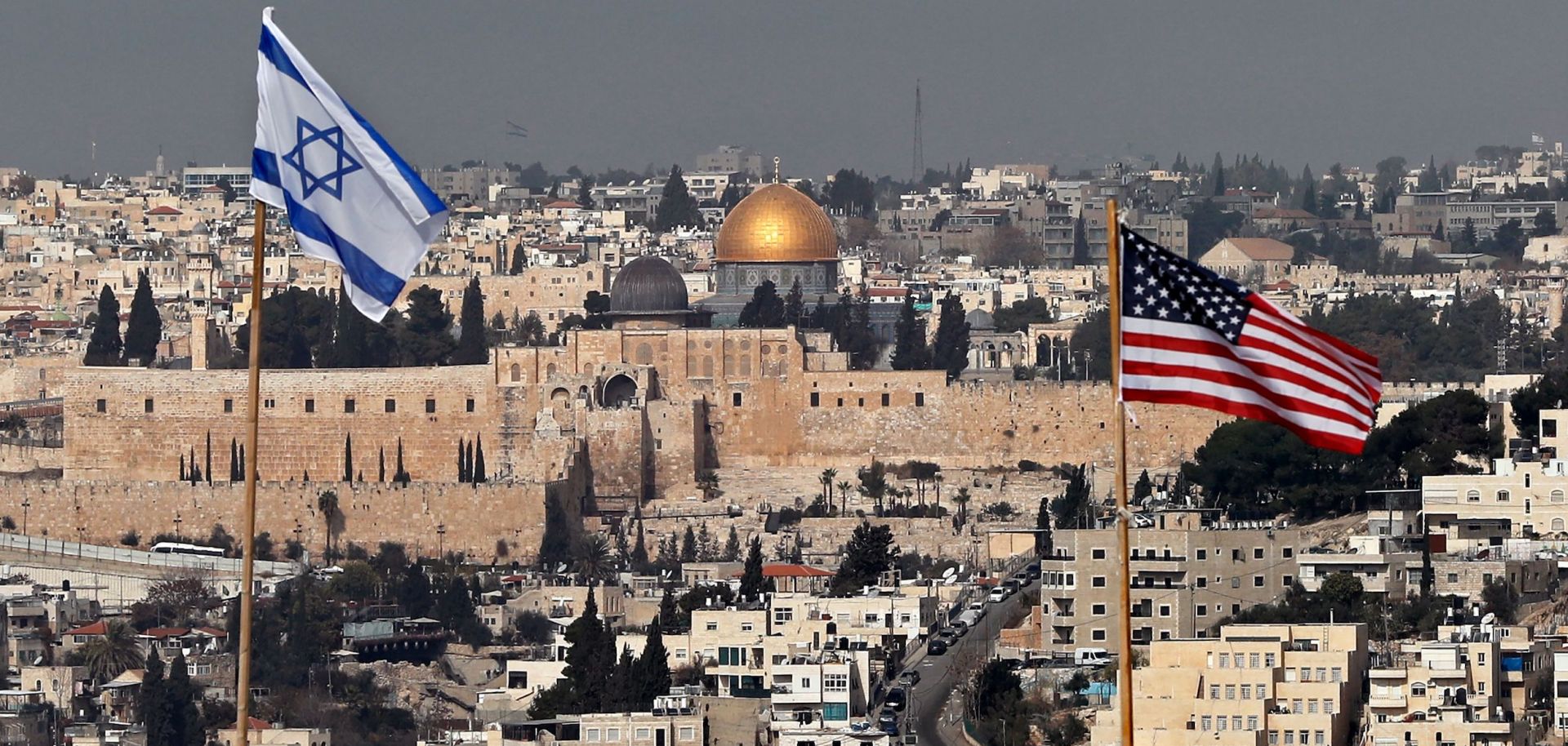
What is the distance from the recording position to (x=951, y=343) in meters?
78.3

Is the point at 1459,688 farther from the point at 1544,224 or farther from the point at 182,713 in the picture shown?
the point at 1544,224

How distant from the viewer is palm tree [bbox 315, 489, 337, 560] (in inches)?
2672

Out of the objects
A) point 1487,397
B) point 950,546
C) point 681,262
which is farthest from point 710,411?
point 681,262

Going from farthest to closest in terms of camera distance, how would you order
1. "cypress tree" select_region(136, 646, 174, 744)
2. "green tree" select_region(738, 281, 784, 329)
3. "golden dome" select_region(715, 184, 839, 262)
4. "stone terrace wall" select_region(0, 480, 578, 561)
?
"golden dome" select_region(715, 184, 839, 262) → "green tree" select_region(738, 281, 784, 329) → "stone terrace wall" select_region(0, 480, 578, 561) → "cypress tree" select_region(136, 646, 174, 744)

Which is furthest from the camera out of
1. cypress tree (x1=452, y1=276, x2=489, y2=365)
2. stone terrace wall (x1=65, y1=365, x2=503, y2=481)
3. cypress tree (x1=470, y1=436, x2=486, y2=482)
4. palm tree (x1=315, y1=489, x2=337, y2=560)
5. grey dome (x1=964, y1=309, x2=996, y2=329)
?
grey dome (x1=964, y1=309, x2=996, y2=329)

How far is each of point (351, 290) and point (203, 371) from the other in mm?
55530

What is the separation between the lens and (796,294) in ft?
266

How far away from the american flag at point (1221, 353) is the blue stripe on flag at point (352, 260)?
3136mm

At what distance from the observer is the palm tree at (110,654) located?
57.5 m

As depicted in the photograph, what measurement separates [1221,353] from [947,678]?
98.4ft

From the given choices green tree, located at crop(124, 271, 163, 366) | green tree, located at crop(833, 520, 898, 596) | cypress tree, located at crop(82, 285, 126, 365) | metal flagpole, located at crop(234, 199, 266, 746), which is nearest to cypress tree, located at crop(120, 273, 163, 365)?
green tree, located at crop(124, 271, 163, 366)

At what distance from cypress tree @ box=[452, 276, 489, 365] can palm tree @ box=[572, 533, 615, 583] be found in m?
9.62

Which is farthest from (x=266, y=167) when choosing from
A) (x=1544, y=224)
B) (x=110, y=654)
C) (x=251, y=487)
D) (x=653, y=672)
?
(x=1544, y=224)

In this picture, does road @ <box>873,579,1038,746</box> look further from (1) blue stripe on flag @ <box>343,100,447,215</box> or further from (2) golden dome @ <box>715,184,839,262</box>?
(2) golden dome @ <box>715,184,839,262</box>
